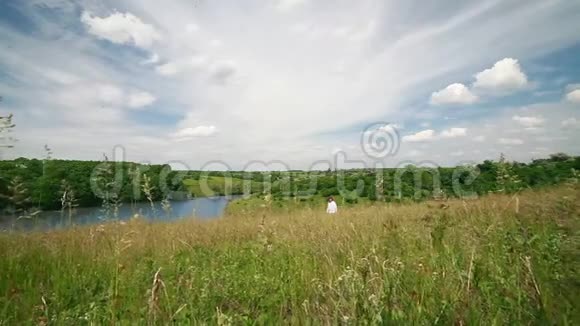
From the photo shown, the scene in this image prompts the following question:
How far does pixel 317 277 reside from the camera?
2.79 m

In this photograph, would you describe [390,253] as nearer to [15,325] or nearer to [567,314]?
[567,314]

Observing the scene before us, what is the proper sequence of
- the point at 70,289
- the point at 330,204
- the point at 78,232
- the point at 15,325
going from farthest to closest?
the point at 330,204, the point at 78,232, the point at 70,289, the point at 15,325

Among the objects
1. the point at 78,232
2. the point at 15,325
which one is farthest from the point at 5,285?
the point at 78,232

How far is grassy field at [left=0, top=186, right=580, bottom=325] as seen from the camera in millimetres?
1711

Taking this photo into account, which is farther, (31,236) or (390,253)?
(31,236)

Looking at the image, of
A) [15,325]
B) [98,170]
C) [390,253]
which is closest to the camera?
[15,325]

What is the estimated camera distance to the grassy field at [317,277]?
5.61ft

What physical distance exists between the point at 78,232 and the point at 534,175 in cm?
1288

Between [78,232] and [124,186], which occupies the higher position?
[124,186]

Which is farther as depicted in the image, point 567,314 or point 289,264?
point 289,264

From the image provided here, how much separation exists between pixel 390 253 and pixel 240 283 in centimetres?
167

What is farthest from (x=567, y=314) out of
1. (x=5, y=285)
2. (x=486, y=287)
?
(x=5, y=285)

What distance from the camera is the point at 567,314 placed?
1.48 m

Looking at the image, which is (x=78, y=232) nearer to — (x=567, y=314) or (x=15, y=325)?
(x=15, y=325)
